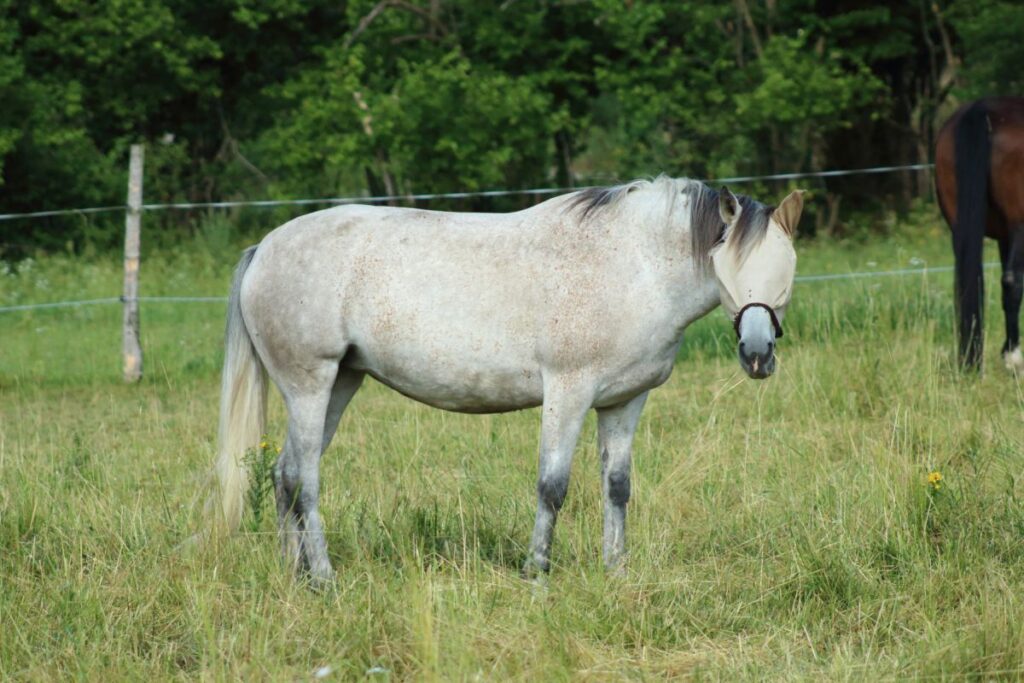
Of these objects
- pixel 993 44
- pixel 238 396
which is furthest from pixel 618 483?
pixel 993 44

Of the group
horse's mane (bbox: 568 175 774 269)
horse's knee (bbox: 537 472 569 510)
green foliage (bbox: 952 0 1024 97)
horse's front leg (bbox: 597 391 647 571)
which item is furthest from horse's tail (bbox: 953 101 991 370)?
green foliage (bbox: 952 0 1024 97)

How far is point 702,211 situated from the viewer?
4.24 metres

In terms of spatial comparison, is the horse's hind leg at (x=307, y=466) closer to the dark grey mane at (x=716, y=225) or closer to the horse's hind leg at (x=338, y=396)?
the horse's hind leg at (x=338, y=396)

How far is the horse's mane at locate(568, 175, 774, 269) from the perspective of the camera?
4066mm

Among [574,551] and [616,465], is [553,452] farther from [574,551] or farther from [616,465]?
[574,551]

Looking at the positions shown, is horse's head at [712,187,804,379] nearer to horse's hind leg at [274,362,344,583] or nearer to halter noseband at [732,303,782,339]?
halter noseband at [732,303,782,339]

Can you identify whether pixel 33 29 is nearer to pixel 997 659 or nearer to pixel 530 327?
pixel 530 327

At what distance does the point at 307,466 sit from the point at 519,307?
0.97m

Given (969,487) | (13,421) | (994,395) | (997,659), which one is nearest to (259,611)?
(997,659)

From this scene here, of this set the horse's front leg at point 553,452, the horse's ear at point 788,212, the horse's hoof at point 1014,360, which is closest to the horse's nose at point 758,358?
the horse's ear at point 788,212

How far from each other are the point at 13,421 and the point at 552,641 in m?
5.08

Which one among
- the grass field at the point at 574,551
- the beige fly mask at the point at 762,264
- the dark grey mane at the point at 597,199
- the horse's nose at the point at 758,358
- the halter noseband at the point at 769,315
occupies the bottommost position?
the grass field at the point at 574,551

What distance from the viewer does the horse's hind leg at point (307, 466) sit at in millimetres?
4426

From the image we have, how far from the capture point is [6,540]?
15.3ft
